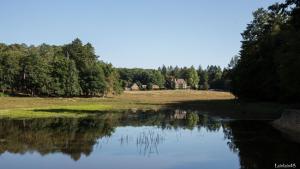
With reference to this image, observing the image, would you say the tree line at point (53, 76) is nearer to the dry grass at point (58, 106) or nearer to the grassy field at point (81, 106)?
the dry grass at point (58, 106)

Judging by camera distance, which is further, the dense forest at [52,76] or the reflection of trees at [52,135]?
the dense forest at [52,76]

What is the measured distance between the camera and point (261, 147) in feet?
100

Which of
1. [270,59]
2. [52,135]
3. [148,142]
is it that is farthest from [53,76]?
[148,142]

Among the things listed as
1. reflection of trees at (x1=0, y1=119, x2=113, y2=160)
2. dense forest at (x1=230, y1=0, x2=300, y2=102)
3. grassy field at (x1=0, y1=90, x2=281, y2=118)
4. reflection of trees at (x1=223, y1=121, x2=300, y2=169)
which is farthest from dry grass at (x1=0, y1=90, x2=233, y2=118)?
reflection of trees at (x1=223, y1=121, x2=300, y2=169)

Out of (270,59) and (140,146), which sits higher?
(270,59)

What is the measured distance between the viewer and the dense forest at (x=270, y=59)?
45.7m

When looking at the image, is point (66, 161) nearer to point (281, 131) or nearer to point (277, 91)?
point (281, 131)

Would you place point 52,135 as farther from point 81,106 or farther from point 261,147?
point 81,106

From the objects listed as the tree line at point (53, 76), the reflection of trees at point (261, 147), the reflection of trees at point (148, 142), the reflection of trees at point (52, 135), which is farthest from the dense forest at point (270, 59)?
the tree line at point (53, 76)

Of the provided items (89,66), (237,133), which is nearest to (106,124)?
(237,133)

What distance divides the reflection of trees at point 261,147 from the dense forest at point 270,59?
7287 millimetres

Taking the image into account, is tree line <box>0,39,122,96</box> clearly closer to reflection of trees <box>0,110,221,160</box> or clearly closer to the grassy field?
the grassy field

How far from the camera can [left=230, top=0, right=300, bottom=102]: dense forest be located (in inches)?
1800

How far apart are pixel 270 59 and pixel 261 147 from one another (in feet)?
155
